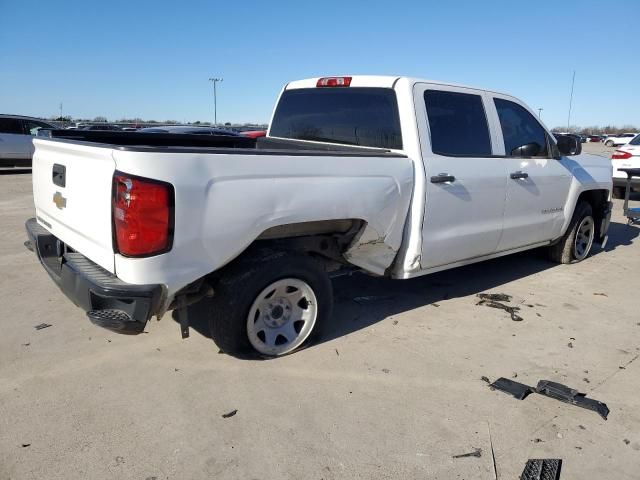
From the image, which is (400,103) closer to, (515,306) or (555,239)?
(515,306)

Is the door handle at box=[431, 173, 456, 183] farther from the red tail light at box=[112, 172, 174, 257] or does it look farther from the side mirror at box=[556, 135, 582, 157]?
the red tail light at box=[112, 172, 174, 257]

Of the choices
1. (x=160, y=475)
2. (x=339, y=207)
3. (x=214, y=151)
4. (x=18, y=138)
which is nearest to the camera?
(x=160, y=475)

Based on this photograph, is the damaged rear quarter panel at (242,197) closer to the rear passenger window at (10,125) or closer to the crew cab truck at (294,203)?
the crew cab truck at (294,203)

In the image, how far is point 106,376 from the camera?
3271mm

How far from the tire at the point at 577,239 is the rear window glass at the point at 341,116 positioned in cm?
319

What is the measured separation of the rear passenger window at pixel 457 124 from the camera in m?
4.15

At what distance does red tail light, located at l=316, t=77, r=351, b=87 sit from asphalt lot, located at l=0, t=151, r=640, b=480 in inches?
76.3

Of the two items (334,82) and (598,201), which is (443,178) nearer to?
(334,82)

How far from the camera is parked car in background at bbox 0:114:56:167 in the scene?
15141 millimetres

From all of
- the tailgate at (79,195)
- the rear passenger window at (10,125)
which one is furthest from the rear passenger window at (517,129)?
the rear passenger window at (10,125)

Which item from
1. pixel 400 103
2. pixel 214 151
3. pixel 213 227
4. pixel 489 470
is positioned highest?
pixel 400 103

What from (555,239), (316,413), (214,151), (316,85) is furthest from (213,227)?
(555,239)

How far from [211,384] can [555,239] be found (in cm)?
445

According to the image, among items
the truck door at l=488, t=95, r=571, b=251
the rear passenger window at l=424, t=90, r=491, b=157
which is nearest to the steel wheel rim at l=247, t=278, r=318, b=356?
the rear passenger window at l=424, t=90, r=491, b=157
